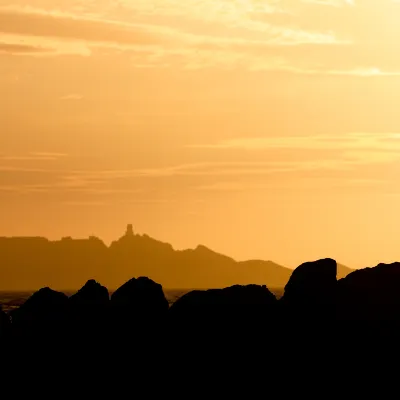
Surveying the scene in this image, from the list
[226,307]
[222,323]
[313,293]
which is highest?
[313,293]

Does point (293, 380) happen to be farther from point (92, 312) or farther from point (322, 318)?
point (92, 312)

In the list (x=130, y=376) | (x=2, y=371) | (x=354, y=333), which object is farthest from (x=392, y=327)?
(x=2, y=371)

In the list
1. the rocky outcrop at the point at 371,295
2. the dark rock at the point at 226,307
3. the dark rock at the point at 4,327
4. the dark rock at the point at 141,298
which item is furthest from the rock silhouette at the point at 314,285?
the dark rock at the point at 4,327

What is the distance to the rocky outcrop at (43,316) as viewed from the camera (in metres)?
50.4

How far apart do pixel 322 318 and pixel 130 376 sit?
745 cm

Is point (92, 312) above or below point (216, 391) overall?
above

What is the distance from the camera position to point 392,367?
47.9 meters

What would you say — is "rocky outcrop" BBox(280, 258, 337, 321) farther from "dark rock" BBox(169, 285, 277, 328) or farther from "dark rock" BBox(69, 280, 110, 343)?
"dark rock" BBox(69, 280, 110, 343)

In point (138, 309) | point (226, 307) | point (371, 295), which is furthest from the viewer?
point (138, 309)

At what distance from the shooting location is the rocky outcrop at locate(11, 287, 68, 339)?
50.4 meters

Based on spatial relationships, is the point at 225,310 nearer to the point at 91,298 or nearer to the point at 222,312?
the point at 222,312

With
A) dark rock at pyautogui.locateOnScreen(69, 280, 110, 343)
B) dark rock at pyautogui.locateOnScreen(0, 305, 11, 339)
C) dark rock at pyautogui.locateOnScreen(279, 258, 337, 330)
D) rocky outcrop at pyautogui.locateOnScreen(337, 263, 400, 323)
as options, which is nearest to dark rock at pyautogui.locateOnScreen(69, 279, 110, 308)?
dark rock at pyautogui.locateOnScreen(69, 280, 110, 343)

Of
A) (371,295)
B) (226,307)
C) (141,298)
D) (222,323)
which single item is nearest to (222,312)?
(226,307)

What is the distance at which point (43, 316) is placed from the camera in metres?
50.8
